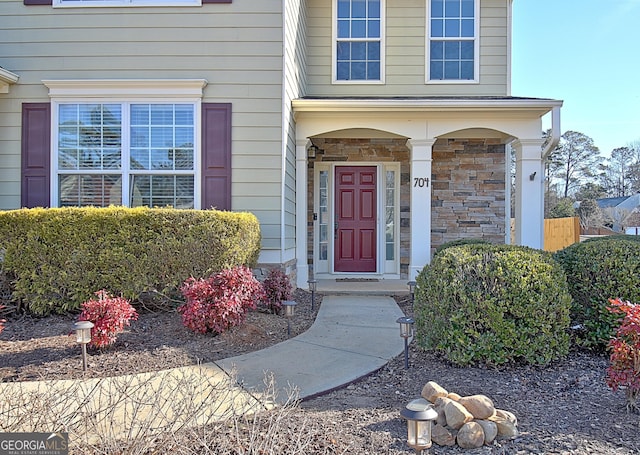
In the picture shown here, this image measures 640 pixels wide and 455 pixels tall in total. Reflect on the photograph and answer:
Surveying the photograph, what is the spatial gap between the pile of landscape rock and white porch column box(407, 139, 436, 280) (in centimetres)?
512

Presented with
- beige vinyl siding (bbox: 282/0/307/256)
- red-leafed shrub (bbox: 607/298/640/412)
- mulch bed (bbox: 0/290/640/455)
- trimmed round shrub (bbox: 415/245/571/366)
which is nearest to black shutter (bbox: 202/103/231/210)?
beige vinyl siding (bbox: 282/0/307/256)

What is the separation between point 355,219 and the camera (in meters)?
9.27

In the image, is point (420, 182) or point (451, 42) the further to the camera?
point (451, 42)

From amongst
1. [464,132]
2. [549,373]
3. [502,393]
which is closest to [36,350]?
[502,393]

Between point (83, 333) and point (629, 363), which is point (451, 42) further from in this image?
point (83, 333)

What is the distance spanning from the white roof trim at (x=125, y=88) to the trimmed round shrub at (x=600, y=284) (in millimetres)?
4998

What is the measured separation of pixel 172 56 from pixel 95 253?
2.91 meters

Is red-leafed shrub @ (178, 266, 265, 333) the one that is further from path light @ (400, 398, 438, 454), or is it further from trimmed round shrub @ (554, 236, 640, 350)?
trimmed round shrub @ (554, 236, 640, 350)

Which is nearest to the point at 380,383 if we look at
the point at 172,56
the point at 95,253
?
the point at 95,253

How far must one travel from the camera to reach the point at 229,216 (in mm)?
5516

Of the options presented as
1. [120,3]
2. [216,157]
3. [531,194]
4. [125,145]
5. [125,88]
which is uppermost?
[120,3]

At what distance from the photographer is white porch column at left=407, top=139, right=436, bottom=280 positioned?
25.6 ft

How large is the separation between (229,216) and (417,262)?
360 cm

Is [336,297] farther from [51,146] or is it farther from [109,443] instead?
[109,443]
